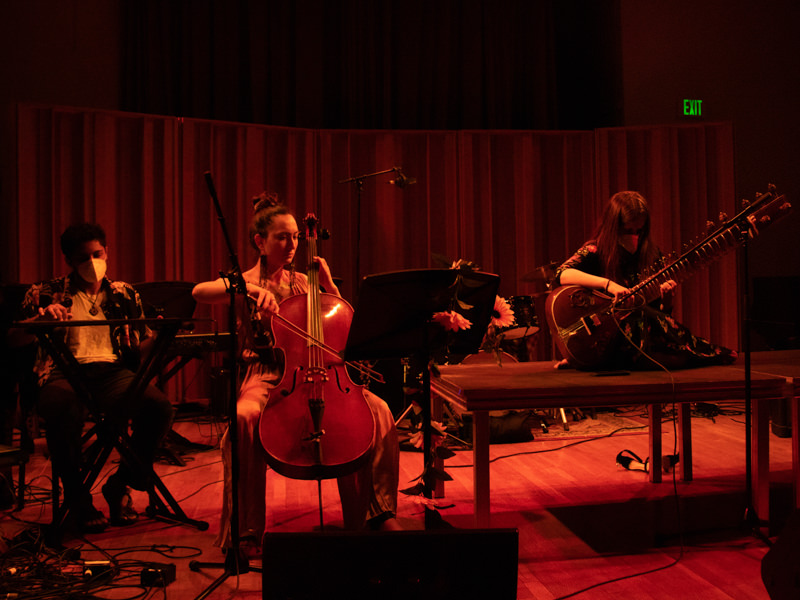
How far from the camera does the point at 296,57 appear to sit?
656cm

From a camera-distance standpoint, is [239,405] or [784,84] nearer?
[239,405]

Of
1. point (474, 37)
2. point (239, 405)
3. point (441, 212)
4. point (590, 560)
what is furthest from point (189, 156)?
point (590, 560)

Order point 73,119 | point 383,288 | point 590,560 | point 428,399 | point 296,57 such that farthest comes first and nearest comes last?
point 296,57 → point 73,119 → point 590,560 → point 428,399 → point 383,288

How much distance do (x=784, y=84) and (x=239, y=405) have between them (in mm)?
6572

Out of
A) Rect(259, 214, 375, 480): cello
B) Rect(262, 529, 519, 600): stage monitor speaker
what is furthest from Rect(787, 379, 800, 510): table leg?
A: Rect(259, 214, 375, 480): cello

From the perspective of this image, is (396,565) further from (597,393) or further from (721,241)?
(721,241)

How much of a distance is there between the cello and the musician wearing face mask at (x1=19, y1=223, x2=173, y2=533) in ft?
2.53

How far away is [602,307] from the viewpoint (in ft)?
9.91

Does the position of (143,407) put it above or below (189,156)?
below

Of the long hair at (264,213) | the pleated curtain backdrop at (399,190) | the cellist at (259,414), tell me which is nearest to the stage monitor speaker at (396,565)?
the cellist at (259,414)

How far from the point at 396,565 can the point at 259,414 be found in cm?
94

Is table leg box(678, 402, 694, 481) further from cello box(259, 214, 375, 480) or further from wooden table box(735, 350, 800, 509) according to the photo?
cello box(259, 214, 375, 480)

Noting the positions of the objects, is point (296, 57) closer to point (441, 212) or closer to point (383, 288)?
point (441, 212)

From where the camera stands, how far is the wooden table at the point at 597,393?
240 cm
